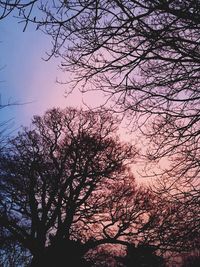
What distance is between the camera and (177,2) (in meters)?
6.05

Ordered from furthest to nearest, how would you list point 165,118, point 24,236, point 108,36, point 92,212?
point 92,212, point 24,236, point 165,118, point 108,36

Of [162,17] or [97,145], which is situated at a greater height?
[97,145]

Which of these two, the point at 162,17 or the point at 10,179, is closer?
the point at 162,17

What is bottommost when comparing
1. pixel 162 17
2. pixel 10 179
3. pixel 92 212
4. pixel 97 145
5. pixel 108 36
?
pixel 108 36

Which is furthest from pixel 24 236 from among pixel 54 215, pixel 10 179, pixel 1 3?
pixel 1 3

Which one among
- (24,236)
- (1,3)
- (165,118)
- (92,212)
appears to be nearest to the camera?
(1,3)

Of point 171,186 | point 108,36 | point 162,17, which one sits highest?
point 162,17

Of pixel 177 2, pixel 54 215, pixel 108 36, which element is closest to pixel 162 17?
pixel 177 2

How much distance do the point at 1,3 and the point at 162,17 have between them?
10.2ft

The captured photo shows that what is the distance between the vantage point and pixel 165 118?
7301 millimetres

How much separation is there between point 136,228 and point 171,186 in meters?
11.4

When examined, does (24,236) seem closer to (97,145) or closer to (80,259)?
(80,259)

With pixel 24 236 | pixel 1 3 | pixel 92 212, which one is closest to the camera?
pixel 1 3

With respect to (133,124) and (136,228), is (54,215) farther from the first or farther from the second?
(133,124)
